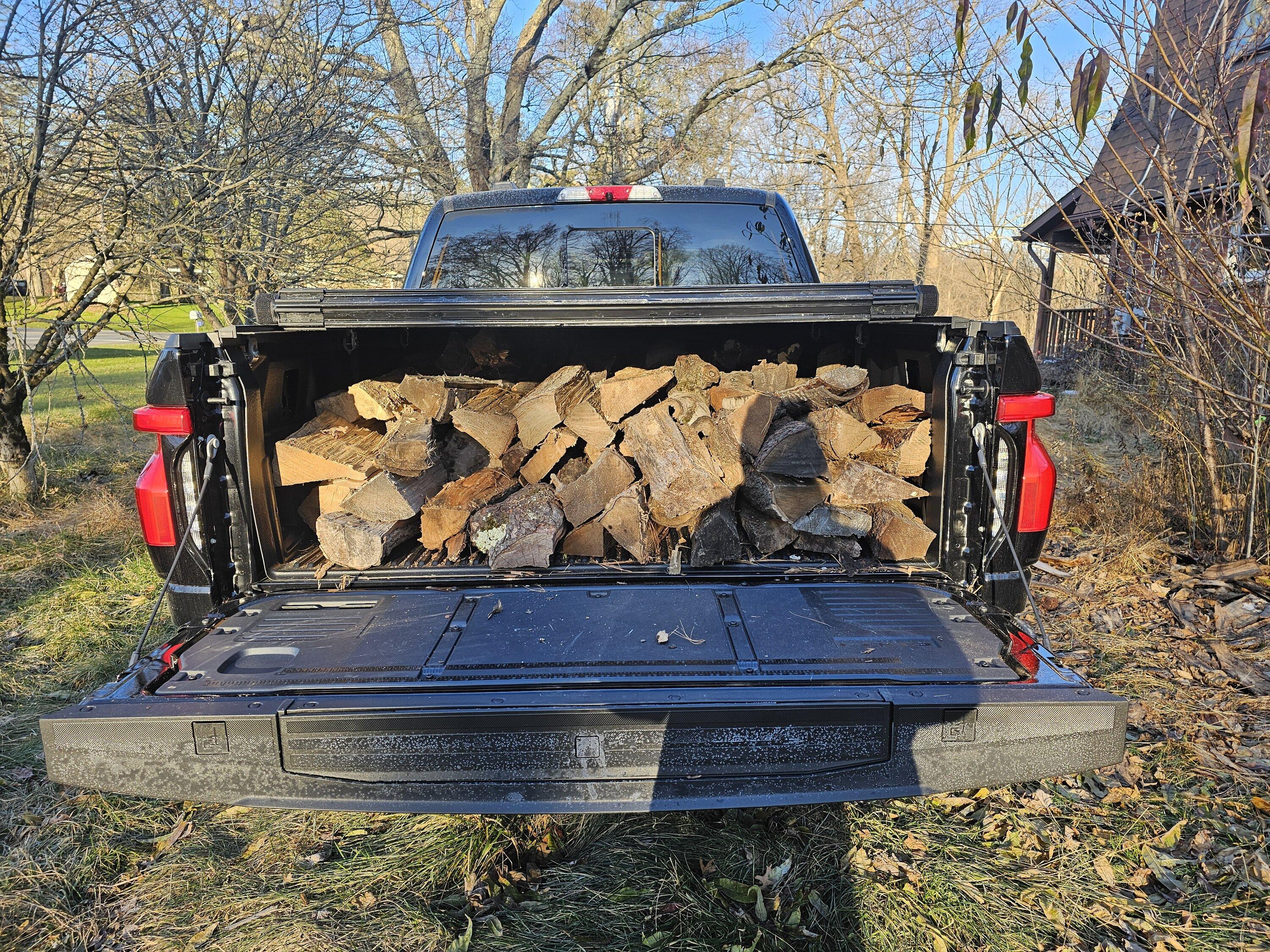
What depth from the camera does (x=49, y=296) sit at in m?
6.22

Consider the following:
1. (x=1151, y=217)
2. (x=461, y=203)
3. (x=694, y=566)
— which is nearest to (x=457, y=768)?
(x=694, y=566)

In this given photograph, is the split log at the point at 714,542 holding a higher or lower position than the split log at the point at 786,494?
lower

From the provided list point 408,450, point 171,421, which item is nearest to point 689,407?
point 408,450

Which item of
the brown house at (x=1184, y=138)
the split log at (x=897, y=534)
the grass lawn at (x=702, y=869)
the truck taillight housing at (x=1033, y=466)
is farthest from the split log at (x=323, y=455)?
the brown house at (x=1184, y=138)

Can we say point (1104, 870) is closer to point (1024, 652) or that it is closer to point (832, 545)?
point (1024, 652)

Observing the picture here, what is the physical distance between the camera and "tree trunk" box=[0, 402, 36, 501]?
6.47 metres

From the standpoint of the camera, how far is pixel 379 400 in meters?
3.13

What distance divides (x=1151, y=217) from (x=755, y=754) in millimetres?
4169

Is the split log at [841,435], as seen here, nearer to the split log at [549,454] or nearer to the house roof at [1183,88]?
the split log at [549,454]

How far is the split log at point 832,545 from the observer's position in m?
2.89

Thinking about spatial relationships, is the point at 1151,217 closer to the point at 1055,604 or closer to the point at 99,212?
the point at 1055,604

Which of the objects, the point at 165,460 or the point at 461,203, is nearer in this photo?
the point at 165,460

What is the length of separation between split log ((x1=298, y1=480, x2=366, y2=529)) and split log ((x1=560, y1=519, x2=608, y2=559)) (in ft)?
2.68

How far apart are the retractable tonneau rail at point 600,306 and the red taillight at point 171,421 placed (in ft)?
1.31
